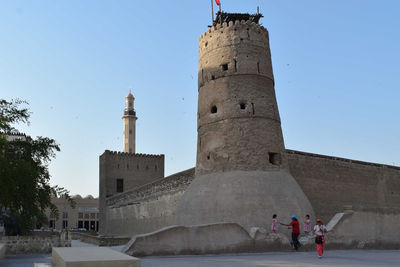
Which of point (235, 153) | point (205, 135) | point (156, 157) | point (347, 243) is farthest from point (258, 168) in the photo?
point (156, 157)

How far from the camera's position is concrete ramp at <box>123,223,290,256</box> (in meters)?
10.7

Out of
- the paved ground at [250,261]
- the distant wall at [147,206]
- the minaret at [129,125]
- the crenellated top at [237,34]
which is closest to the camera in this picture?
the paved ground at [250,261]

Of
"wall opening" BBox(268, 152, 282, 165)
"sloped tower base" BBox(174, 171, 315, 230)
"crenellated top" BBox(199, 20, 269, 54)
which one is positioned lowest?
"sloped tower base" BBox(174, 171, 315, 230)

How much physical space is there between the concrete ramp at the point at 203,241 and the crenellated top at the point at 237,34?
25.9 feet

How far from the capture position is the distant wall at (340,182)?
61.7ft

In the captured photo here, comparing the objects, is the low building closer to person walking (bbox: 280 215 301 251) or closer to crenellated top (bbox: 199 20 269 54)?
crenellated top (bbox: 199 20 269 54)

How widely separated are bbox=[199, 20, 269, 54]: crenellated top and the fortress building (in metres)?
0.04

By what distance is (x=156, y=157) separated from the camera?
36.8 metres

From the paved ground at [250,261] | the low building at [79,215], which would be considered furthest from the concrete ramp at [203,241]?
the low building at [79,215]

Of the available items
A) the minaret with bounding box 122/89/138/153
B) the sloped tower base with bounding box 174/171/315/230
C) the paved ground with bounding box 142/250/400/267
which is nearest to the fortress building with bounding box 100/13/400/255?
the sloped tower base with bounding box 174/171/315/230

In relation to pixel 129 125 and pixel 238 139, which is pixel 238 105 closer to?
pixel 238 139

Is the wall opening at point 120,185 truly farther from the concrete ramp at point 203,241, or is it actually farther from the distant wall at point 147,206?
the concrete ramp at point 203,241

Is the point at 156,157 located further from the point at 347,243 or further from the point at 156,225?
the point at 347,243

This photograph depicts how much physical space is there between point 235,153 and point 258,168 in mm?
940
